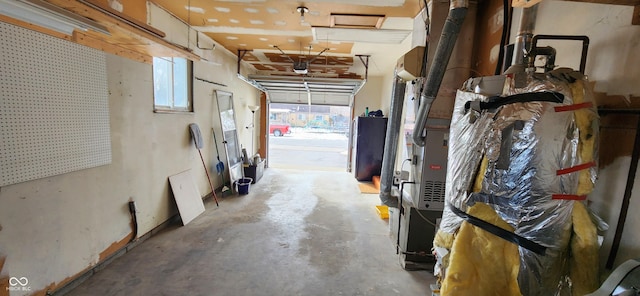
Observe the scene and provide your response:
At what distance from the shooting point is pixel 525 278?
1021mm

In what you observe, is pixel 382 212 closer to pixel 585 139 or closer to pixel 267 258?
pixel 267 258

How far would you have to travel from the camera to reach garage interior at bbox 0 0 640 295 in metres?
1.02

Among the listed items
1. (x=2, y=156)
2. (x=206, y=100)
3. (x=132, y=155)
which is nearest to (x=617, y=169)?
(x=2, y=156)

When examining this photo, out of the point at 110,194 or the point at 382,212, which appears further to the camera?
the point at 382,212

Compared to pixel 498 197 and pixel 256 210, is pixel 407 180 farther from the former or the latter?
pixel 256 210

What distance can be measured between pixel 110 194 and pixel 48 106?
0.91m

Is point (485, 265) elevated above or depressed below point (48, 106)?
below

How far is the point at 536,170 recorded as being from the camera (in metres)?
0.99

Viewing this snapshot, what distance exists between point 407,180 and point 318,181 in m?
3.24

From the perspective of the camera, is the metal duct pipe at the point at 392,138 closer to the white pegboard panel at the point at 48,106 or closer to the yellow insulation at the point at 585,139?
the yellow insulation at the point at 585,139

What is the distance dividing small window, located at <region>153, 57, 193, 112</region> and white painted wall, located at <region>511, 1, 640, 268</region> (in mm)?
3531

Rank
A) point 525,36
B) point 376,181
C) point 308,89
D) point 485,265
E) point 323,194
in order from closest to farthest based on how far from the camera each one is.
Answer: point 485,265 → point 525,36 → point 323,194 → point 376,181 → point 308,89

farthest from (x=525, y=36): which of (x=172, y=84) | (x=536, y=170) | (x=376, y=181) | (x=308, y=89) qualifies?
(x=308, y=89)

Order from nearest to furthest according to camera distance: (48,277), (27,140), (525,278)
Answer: (525,278)
(27,140)
(48,277)
